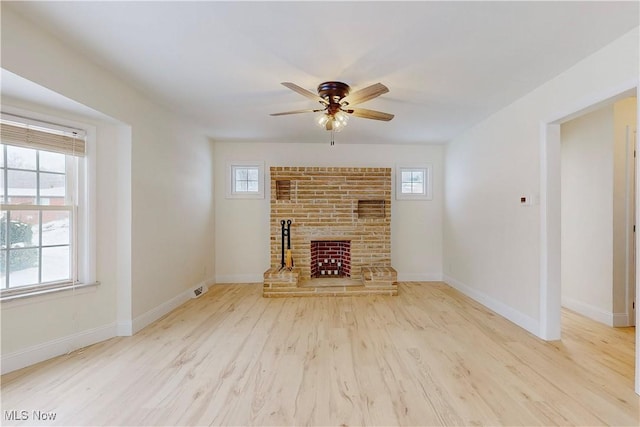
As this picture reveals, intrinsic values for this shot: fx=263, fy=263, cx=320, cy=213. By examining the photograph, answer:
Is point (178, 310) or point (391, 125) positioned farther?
point (391, 125)

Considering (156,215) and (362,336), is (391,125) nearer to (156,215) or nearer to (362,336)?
(362,336)

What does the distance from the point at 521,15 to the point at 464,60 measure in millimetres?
511

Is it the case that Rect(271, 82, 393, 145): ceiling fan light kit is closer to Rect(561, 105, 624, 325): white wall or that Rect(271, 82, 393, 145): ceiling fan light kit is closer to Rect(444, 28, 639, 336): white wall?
Rect(444, 28, 639, 336): white wall

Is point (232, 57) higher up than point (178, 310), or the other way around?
point (232, 57)

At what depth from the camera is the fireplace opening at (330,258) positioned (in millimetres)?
4762

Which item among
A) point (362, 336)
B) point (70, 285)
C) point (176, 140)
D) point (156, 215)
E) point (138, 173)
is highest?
point (176, 140)

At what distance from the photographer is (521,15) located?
65.7 inches

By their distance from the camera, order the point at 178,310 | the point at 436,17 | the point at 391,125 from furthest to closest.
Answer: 1. the point at 391,125
2. the point at 178,310
3. the point at 436,17

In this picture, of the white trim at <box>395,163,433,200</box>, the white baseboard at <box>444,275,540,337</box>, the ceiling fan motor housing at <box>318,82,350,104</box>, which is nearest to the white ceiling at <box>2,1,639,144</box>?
the ceiling fan motor housing at <box>318,82,350,104</box>

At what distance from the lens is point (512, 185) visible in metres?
3.13

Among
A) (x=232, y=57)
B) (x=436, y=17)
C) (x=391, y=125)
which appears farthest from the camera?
(x=391, y=125)

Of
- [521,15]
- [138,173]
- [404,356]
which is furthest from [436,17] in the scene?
[138,173]

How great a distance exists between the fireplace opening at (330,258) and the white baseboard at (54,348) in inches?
116

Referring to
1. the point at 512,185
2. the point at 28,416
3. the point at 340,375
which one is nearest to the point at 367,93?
the point at 512,185
